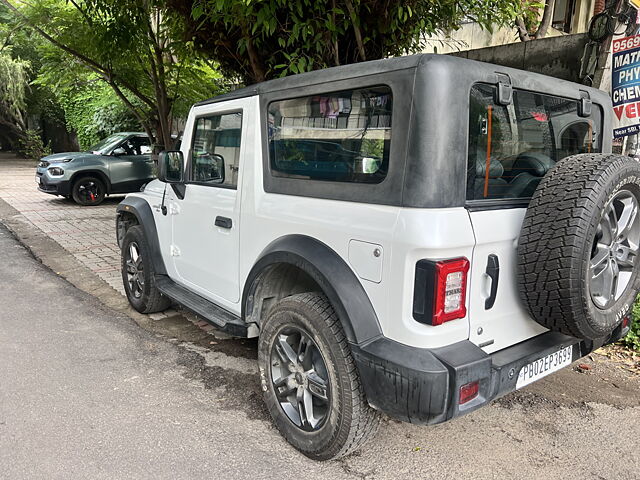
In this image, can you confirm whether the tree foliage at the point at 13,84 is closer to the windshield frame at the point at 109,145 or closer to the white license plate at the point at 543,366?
the windshield frame at the point at 109,145

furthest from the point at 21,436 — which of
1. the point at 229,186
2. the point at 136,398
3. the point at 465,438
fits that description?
the point at 465,438

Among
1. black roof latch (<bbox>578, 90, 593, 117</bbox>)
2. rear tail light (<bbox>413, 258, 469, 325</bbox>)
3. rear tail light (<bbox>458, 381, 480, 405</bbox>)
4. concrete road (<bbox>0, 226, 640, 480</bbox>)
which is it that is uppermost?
black roof latch (<bbox>578, 90, 593, 117</bbox>)

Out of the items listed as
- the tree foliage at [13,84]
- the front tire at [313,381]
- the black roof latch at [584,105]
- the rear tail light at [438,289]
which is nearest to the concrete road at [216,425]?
the front tire at [313,381]

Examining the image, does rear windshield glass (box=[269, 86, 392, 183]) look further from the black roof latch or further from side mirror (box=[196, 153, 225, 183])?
the black roof latch

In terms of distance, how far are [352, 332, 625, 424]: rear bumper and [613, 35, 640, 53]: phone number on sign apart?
3.85 metres

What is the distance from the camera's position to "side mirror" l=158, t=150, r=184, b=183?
372 centimetres

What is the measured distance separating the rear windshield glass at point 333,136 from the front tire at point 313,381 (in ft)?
2.20

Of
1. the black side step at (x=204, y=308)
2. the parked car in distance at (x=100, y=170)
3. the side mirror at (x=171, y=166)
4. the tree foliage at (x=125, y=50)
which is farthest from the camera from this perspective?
the parked car in distance at (x=100, y=170)

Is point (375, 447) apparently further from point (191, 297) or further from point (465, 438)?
point (191, 297)

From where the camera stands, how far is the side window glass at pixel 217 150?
324cm

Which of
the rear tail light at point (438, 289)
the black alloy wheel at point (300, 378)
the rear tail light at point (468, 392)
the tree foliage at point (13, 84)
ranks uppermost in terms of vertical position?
the tree foliage at point (13, 84)

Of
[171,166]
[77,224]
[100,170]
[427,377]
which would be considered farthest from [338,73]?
[100,170]

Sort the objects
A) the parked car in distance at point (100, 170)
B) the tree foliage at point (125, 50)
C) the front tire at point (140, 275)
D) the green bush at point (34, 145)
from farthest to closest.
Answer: the green bush at point (34, 145), the parked car in distance at point (100, 170), the tree foliage at point (125, 50), the front tire at point (140, 275)

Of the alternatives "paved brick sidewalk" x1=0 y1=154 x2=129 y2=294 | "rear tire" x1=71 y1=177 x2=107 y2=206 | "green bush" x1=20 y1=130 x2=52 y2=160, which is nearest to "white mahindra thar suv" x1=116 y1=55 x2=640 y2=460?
"paved brick sidewalk" x1=0 y1=154 x2=129 y2=294
